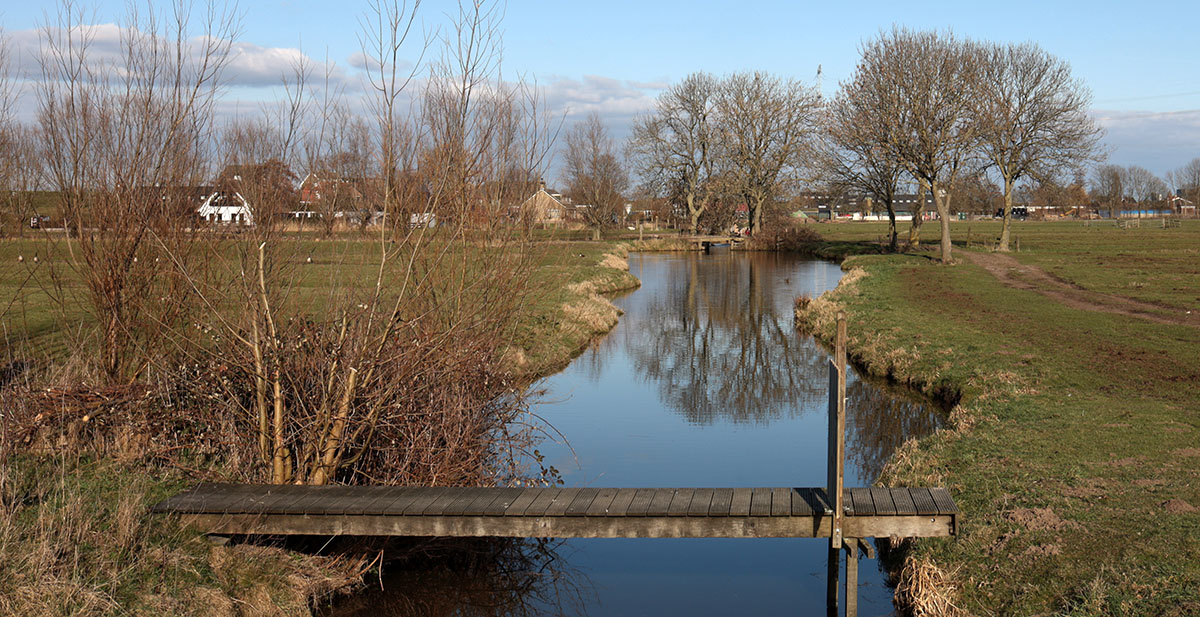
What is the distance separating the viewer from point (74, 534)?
652cm

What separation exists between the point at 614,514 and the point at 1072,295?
22.4 meters

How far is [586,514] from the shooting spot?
22.7 feet

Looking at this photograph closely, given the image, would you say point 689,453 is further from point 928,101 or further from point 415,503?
point 928,101

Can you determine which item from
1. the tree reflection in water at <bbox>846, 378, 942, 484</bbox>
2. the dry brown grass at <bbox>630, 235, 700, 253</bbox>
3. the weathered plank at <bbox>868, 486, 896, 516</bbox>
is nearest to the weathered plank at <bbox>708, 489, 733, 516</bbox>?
the weathered plank at <bbox>868, 486, 896, 516</bbox>

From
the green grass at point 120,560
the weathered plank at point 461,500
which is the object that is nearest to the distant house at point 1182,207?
the weathered plank at point 461,500

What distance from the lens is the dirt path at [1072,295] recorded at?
20.0m

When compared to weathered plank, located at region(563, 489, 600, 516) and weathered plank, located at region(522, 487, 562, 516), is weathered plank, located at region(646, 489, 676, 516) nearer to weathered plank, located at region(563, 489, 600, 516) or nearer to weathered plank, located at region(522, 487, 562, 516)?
weathered plank, located at region(563, 489, 600, 516)

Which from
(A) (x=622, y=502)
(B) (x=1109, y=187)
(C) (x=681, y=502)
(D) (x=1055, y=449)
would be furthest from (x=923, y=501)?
(B) (x=1109, y=187)

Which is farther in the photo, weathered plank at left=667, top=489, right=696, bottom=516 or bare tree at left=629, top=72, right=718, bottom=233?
bare tree at left=629, top=72, right=718, bottom=233

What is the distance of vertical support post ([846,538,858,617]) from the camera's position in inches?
272

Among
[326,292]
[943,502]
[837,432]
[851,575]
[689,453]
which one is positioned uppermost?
[326,292]

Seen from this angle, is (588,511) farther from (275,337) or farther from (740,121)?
(740,121)

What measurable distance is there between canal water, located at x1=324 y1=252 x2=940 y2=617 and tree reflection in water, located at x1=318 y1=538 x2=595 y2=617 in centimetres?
2

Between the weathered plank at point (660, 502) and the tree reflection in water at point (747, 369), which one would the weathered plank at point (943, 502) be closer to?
the weathered plank at point (660, 502)
